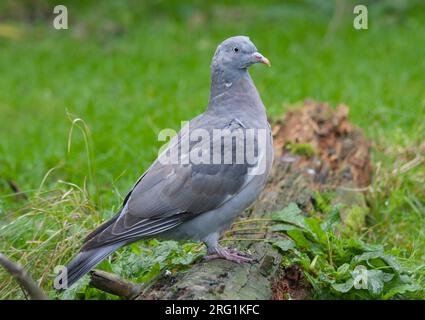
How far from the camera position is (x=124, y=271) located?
13.3ft

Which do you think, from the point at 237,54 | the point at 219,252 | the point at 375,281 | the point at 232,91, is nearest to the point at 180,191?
the point at 219,252

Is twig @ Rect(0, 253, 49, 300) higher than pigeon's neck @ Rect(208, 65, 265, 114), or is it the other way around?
pigeon's neck @ Rect(208, 65, 265, 114)

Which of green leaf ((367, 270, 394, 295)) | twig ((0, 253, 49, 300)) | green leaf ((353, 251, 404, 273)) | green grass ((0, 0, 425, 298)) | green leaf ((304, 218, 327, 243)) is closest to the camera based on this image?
twig ((0, 253, 49, 300))

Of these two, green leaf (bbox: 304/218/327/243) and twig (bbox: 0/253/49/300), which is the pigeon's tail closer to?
twig (bbox: 0/253/49/300)

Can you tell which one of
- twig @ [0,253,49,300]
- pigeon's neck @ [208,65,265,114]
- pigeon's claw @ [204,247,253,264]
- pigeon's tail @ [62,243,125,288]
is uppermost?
pigeon's neck @ [208,65,265,114]

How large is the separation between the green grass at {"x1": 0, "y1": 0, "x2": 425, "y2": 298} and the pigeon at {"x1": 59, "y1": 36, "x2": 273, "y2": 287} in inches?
12.5

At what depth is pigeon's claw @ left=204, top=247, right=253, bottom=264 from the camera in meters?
3.82

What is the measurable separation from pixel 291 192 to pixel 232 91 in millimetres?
860

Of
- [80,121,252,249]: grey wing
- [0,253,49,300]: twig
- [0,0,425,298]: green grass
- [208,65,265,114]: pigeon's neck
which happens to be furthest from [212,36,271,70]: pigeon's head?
[0,253,49,300]: twig

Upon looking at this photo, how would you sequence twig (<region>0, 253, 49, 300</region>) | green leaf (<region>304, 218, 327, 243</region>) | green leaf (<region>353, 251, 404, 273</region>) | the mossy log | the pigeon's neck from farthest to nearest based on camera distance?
the pigeon's neck < green leaf (<region>304, 218, 327, 243</region>) < green leaf (<region>353, 251, 404, 273</region>) < the mossy log < twig (<region>0, 253, 49, 300</region>)

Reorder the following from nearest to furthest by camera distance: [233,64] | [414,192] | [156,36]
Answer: [233,64], [414,192], [156,36]
